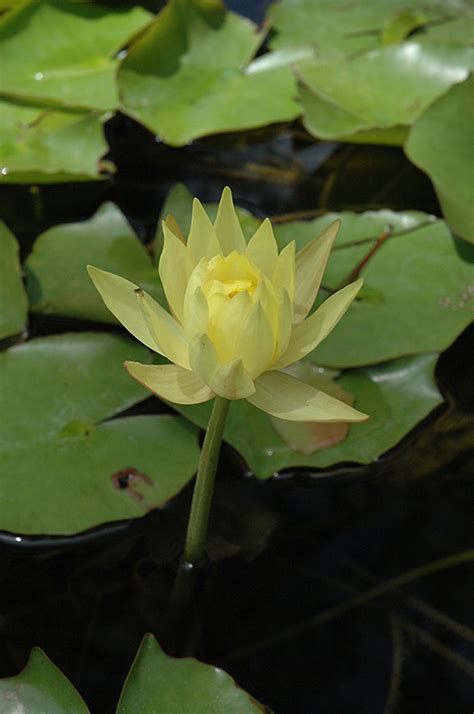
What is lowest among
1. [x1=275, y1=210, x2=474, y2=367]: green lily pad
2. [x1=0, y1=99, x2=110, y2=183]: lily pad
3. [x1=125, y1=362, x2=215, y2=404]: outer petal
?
[x1=0, y1=99, x2=110, y2=183]: lily pad

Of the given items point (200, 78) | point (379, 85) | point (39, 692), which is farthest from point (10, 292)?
point (379, 85)

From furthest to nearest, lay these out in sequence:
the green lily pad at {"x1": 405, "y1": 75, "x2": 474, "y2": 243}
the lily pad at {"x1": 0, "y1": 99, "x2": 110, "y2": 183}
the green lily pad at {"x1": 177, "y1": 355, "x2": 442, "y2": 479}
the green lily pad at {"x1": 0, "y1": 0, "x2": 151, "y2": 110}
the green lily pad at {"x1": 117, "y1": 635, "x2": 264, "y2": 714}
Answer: the green lily pad at {"x1": 0, "y1": 0, "x2": 151, "y2": 110}, the lily pad at {"x1": 0, "y1": 99, "x2": 110, "y2": 183}, the green lily pad at {"x1": 405, "y1": 75, "x2": 474, "y2": 243}, the green lily pad at {"x1": 177, "y1": 355, "x2": 442, "y2": 479}, the green lily pad at {"x1": 117, "y1": 635, "x2": 264, "y2": 714}

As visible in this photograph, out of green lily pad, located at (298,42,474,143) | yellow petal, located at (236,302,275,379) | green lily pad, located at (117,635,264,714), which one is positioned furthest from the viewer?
green lily pad, located at (298,42,474,143)

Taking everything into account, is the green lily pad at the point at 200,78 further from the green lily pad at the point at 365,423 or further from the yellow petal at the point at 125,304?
the yellow petal at the point at 125,304

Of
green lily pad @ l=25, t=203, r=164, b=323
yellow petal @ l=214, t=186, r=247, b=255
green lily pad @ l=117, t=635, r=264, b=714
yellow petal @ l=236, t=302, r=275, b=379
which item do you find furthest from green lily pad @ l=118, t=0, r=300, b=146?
green lily pad @ l=117, t=635, r=264, b=714

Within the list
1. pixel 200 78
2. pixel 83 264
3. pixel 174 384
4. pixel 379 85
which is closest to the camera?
pixel 174 384

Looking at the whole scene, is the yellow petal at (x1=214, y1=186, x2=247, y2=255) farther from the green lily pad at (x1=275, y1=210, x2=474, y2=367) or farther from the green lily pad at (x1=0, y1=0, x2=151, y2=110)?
the green lily pad at (x1=0, y1=0, x2=151, y2=110)

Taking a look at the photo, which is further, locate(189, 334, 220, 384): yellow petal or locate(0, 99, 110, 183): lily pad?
locate(0, 99, 110, 183): lily pad

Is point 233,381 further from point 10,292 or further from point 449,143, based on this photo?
point 449,143
